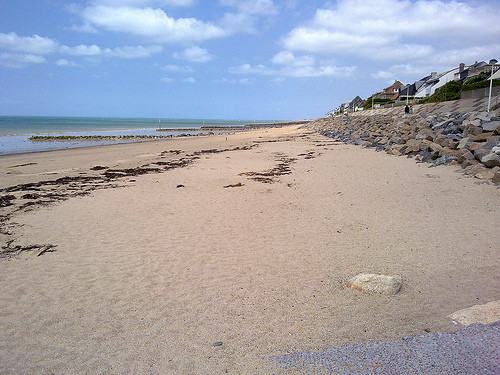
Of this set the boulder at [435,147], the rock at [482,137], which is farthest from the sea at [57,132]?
the rock at [482,137]

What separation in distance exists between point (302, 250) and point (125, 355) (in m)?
2.65

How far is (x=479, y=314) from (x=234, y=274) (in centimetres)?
241

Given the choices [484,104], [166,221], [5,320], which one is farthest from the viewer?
[484,104]

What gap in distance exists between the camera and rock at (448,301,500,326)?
8.39ft

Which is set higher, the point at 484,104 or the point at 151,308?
the point at 484,104

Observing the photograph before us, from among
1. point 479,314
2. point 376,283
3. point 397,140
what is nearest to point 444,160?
point 397,140

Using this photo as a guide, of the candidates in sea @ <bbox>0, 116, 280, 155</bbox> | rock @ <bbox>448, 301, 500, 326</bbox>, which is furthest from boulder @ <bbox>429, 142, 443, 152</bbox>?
sea @ <bbox>0, 116, 280, 155</bbox>

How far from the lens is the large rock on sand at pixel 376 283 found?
3.30 metres

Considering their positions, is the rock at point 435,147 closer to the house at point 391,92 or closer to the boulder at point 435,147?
the boulder at point 435,147

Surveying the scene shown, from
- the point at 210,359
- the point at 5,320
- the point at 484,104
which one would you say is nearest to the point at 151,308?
the point at 210,359

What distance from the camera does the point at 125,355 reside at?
8.54ft

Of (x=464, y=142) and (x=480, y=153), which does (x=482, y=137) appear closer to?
(x=464, y=142)

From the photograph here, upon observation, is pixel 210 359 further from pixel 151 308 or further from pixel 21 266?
pixel 21 266

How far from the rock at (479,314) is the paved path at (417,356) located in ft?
0.35
